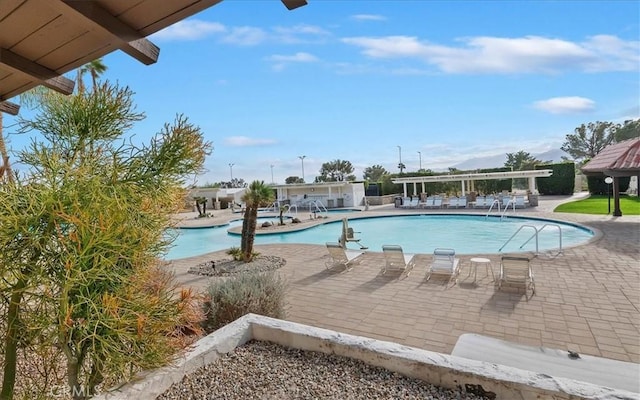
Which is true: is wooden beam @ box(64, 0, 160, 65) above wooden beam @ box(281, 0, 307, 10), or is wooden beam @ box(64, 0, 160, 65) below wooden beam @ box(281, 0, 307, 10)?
above

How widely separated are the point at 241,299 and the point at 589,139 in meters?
69.0

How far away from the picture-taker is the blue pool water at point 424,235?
537 inches

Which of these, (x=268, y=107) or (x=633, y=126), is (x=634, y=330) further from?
(x=633, y=126)

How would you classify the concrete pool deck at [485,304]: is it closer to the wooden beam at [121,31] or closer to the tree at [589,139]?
the wooden beam at [121,31]

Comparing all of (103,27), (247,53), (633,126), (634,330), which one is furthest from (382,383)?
(633,126)

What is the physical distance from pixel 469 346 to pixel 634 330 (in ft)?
8.45

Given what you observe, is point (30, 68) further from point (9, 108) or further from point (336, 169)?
point (336, 169)

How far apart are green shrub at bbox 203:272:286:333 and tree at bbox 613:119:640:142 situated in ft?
208

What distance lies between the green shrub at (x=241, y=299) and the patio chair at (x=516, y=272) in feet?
14.4

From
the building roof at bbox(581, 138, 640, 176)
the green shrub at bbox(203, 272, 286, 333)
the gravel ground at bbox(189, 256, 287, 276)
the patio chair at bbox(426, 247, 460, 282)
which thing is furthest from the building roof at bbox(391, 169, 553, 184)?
the green shrub at bbox(203, 272, 286, 333)

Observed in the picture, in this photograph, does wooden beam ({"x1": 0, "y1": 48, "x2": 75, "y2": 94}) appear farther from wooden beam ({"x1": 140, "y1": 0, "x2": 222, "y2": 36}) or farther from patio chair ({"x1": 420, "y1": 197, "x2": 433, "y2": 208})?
patio chair ({"x1": 420, "y1": 197, "x2": 433, "y2": 208})

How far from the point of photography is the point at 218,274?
348 inches

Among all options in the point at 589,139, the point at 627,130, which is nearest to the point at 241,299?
the point at 627,130

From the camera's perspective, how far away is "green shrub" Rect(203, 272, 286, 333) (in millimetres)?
4586
